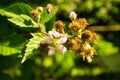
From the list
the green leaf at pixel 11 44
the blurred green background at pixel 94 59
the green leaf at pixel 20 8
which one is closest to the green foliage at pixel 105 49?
the blurred green background at pixel 94 59

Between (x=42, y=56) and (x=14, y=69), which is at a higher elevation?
(x=42, y=56)

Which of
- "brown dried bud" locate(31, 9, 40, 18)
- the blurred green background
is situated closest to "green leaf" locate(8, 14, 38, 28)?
→ "brown dried bud" locate(31, 9, 40, 18)

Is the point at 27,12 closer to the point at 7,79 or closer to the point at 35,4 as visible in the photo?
the point at 35,4

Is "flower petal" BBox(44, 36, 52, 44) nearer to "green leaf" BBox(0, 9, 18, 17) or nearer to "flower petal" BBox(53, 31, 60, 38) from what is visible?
"flower petal" BBox(53, 31, 60, 38)

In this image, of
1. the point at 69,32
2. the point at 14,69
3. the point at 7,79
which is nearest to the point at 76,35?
the point at 69,32

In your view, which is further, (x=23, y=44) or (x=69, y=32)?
(x=23, y=44)

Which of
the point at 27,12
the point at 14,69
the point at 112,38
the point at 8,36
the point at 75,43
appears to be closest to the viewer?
the point at 75,43

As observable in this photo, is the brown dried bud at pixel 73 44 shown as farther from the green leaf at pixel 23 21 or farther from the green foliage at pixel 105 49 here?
the green foliage at pixel 105 49

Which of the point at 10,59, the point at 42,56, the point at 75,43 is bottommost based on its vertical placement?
the point at 75,43
